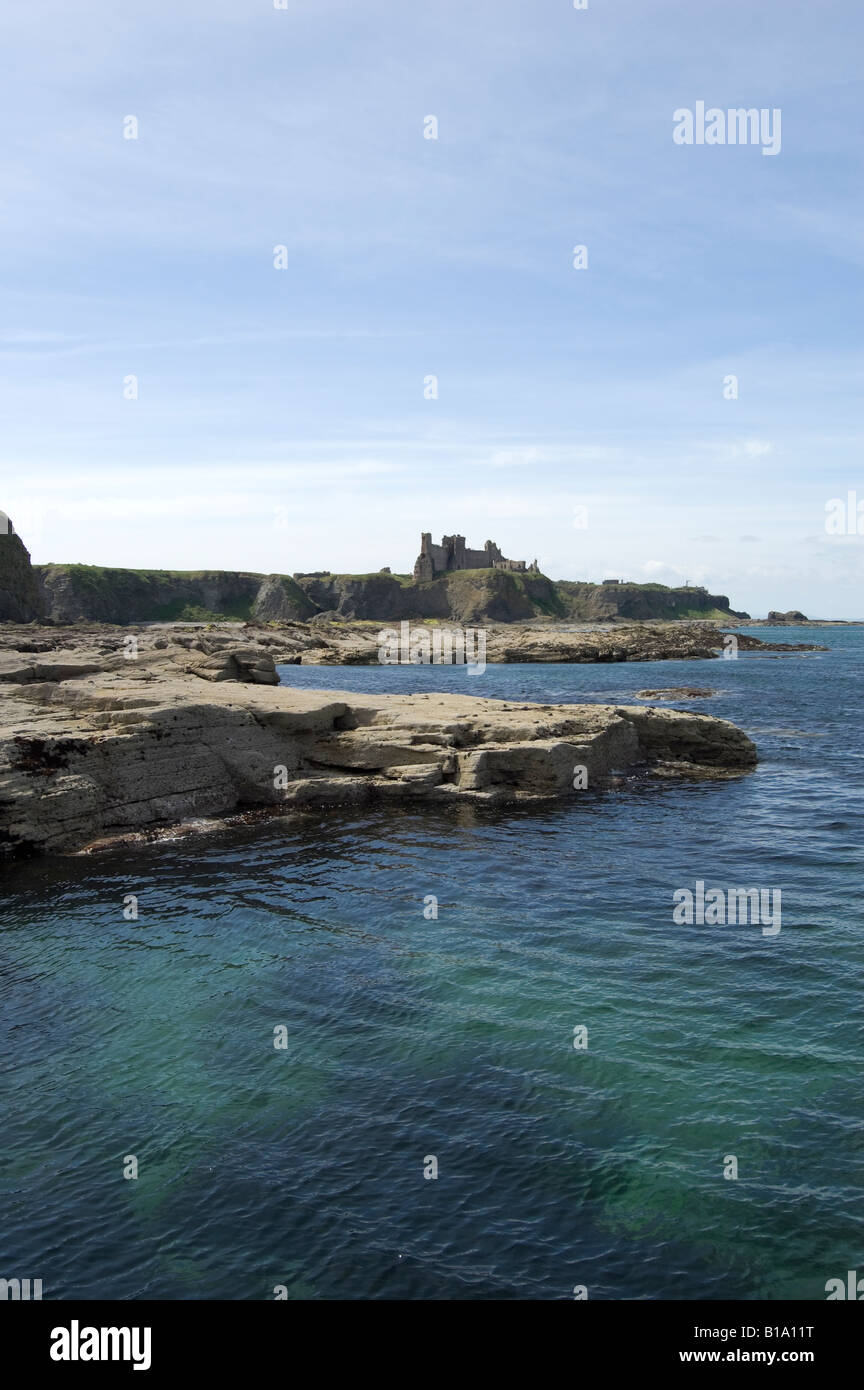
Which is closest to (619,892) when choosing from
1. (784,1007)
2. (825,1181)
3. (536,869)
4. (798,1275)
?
(536,869)

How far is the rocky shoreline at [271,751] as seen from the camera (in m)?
24.8

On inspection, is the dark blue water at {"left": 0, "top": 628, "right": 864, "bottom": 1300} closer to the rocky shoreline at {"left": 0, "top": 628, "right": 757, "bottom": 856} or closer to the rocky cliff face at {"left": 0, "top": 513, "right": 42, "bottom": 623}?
the rocky shoreline at {"left": 0, "top": 628, "right": 757, "bottom": 856}

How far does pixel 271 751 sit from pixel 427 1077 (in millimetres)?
18033

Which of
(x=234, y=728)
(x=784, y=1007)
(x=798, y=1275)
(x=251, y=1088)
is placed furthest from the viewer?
(x=234, y=728)

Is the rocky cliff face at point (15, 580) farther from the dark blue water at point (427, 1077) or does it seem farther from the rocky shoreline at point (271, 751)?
the dark blue water at point (427, 1077)

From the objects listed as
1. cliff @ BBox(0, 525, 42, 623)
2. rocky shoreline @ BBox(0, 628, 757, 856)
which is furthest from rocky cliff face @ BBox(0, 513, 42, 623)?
rocky shoreline @ BBox(0, 628, 757, 856)

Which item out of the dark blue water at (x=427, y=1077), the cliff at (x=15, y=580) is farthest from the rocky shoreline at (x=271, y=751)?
the cliff at (x=15, y=580)

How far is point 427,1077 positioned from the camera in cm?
1284

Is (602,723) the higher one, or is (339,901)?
(602,723)

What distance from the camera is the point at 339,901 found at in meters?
20.7
